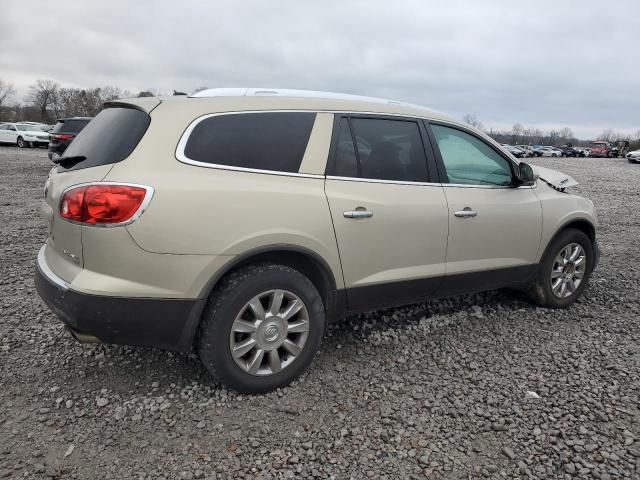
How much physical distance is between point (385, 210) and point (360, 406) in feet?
4.01

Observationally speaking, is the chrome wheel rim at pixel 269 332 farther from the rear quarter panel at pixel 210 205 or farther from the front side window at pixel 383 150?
the front side window at pixel 383 150

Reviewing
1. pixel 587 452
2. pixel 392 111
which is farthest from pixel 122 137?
pixel 587 452

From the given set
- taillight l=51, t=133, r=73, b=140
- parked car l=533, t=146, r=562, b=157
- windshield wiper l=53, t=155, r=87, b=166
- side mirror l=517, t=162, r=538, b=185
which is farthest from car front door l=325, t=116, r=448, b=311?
parked car l=533, t=146, r=562, b=157

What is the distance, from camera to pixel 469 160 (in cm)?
380

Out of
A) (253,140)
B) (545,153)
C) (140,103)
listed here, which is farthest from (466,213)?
(545,153)

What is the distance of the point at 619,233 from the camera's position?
25.9 ft

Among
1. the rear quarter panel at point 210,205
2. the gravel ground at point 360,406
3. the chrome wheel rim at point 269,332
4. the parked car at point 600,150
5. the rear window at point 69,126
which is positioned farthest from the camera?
the parked car at point 600,150

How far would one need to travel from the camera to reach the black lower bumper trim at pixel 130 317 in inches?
98.2

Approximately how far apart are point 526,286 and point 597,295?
1070mm

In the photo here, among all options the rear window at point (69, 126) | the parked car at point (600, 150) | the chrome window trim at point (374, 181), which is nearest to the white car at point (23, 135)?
the rear window at point (69, 126)

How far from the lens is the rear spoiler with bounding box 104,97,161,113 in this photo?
279 cm

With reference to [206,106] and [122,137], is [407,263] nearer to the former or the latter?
[206,106]

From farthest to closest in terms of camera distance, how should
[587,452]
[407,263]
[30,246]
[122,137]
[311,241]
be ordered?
[30,246]
[407,263]
[311,241]
[122,137]
[587,452]

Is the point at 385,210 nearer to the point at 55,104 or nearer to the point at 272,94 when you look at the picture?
the point at 272,94
